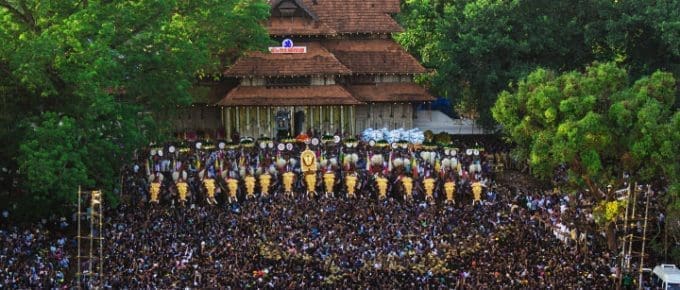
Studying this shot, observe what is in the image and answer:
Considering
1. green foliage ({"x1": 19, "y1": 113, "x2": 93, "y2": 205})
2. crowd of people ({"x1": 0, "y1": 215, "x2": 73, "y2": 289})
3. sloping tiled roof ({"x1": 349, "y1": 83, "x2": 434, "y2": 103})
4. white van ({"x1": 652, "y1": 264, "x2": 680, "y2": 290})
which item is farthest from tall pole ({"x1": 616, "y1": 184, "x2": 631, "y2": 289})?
green foliage ({"x1": 19, "y1": 113, "x2": 93, "y2": 205})

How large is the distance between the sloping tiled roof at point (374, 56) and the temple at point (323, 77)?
0.06 meters

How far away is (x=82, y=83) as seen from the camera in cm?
4222

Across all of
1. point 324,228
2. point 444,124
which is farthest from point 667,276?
point 444,124

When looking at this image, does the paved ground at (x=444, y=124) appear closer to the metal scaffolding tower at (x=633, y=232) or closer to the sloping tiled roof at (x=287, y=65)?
the sloping tiled roof at (x=287, y=65)

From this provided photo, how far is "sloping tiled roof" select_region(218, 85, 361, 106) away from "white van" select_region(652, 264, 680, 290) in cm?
2177

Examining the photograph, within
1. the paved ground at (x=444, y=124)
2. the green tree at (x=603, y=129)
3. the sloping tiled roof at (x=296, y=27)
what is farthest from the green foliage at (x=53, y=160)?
the paved ground at (x=444, y=124)

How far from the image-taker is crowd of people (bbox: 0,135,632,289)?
37594 mm

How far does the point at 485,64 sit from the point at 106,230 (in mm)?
23048

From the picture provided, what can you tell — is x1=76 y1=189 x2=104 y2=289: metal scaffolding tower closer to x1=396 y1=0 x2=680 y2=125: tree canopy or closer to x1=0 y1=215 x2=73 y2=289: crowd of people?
x1=0 y1=215 x2=73 y2=289: crowd of people

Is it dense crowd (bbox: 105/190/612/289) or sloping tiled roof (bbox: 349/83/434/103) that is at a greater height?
sloping tiled roof (bbox: 349/83/434/103)

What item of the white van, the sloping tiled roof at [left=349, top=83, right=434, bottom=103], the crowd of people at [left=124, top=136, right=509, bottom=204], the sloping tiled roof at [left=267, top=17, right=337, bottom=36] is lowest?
the white van

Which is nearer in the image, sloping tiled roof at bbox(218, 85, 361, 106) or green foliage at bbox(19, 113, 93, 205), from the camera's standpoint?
green foliage at bbox(19, 113, 93, 205)

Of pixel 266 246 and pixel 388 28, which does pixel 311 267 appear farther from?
pixel 388 28

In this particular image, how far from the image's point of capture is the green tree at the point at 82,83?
1642 inches
